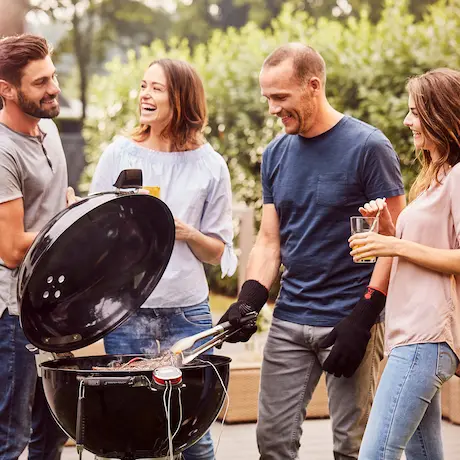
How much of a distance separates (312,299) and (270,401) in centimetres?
46

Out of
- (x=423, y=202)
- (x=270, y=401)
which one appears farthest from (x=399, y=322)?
(x=270, y=401)

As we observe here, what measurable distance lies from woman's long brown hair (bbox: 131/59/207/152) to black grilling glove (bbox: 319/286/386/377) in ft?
3.67

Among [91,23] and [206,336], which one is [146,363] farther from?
[91,23]

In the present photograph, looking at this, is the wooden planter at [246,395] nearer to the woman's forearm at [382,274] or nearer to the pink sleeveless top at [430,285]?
the woman's forearm at [382,274]

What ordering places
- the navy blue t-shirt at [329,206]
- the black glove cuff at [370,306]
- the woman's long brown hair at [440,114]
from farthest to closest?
the navy blue t-shirt at [329,206] < the black glove cuff at [370,306] < the woman's long brown hair at [440,114]

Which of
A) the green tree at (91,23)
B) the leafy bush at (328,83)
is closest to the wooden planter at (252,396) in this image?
the leafy bush at (328,83)

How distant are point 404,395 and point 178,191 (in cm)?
140

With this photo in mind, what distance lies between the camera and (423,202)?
3.42 meters

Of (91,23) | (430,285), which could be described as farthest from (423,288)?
(91,23)

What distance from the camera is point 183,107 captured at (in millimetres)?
4230

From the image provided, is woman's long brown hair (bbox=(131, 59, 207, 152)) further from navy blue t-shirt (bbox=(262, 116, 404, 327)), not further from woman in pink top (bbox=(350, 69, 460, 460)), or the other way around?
woman in pink top (bbox=(350, 69, 460, 460))

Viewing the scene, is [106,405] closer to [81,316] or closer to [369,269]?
[81,316]

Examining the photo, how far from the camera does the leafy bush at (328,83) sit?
808 cm

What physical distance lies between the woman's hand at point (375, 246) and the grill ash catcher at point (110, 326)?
2.00ft
